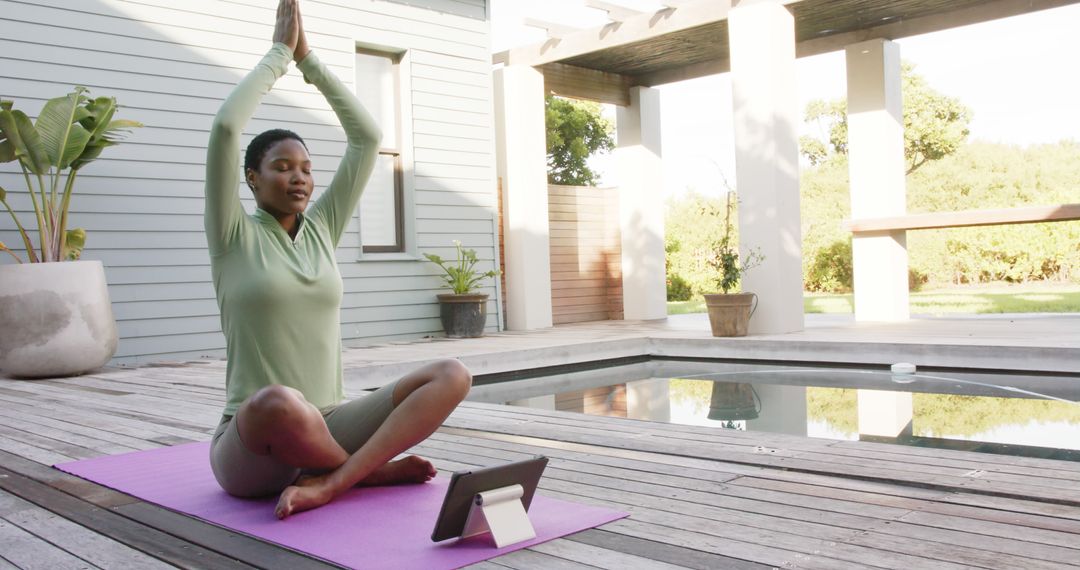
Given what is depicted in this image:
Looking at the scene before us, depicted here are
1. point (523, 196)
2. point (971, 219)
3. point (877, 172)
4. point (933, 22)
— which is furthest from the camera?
point (523, 196)

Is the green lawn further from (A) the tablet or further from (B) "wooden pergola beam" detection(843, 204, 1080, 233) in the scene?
(A) the tablet

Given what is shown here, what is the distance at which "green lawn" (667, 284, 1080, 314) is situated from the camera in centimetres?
1012

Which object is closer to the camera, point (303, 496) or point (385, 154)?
point (303, 496)

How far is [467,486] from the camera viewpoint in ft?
6.02

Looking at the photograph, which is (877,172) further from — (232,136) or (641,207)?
(232,136)

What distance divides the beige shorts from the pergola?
5.70 metres

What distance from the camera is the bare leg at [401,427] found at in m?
2.13

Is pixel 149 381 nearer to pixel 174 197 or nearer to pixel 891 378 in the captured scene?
pixel 174 197

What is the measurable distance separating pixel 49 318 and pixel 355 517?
414 cm

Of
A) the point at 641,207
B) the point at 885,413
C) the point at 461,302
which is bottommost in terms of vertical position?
the point at 885,413

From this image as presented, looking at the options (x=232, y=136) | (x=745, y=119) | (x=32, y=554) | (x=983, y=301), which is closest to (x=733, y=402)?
(x=745, y=119)

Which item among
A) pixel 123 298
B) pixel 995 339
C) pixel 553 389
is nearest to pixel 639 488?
pixel 553 389

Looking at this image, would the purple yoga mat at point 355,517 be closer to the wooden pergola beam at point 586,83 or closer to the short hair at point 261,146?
the short hair at point 261,146

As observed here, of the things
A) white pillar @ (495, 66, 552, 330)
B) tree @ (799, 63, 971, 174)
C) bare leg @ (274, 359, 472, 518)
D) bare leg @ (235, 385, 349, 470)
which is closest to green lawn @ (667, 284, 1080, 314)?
white pillar @ (495, 66, 552, 330)
